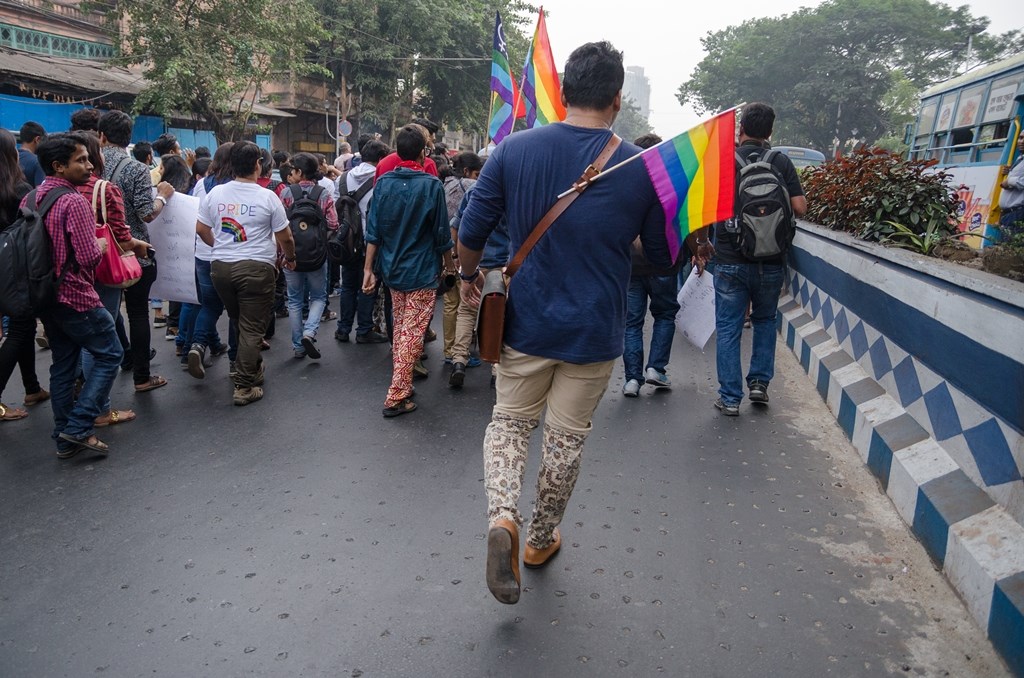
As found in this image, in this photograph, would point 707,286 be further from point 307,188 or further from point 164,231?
point 164,231

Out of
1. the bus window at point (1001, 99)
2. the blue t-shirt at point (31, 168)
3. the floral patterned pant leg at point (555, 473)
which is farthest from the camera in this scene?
the bus window at point (1001, 99)

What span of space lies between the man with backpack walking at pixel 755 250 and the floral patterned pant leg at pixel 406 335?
2022 millimetres

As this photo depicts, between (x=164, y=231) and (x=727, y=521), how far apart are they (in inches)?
181

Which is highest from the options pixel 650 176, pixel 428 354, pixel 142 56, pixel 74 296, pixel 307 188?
pixel 142 56

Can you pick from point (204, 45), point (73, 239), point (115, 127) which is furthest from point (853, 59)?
point (73, 239)

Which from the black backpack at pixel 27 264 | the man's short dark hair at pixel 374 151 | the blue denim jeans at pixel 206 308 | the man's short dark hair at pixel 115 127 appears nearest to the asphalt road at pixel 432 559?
the black backpack at pixel 27 264

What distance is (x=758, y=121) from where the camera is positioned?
507 centimetres

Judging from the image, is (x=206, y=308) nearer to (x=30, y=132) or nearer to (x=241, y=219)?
(x=241, y=219)

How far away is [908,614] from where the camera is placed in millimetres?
2766

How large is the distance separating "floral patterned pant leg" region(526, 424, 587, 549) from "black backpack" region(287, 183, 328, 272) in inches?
155

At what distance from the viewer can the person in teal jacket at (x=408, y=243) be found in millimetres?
5078

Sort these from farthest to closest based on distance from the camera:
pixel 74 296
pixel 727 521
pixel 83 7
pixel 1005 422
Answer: pixel 83 7
pixel 74 296
pixel 727 521
pixel 1005 422

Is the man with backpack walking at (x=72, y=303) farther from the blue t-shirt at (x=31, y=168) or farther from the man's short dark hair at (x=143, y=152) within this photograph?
the blue t-shirt at (x=31, y=168)

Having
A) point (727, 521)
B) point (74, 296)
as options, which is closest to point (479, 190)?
point (727, 521)
